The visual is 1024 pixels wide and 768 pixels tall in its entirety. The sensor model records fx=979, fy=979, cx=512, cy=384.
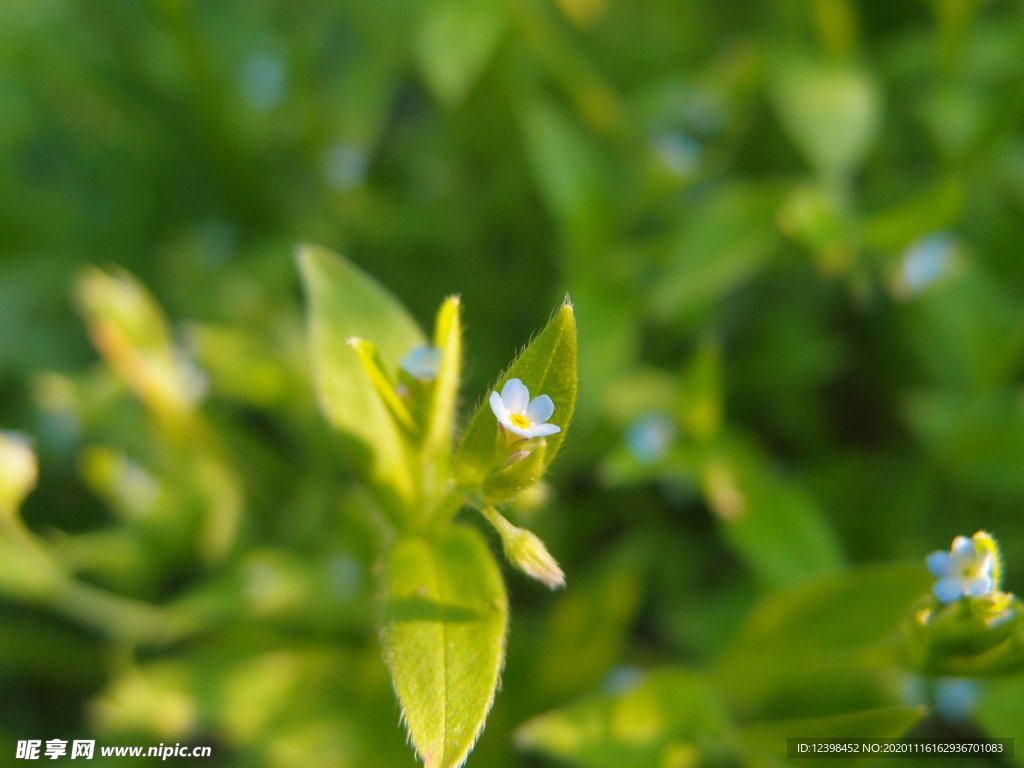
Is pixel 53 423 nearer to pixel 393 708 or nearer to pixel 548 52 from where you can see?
pixel 393 708

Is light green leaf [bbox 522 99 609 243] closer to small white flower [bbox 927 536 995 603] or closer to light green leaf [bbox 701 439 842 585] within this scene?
light green leaf [bbox 701 439 842 585]

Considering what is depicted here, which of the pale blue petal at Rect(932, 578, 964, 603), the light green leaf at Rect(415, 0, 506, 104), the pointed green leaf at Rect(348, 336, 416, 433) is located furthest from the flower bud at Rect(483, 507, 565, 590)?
the light green leaf at Rect(415, 0, 506, 104)

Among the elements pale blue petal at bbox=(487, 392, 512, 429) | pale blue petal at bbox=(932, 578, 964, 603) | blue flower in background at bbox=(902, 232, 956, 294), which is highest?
blue flower in background at bbox=(902, 232, 956, 294)

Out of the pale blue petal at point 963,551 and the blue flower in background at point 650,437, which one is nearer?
the pale blue petal at point 963,551

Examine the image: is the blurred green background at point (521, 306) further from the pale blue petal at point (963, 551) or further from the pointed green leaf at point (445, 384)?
the pale blue petal at point (963, 551)

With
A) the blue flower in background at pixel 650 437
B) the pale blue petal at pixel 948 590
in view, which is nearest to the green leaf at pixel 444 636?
the pale blue petal at pixel 948 590

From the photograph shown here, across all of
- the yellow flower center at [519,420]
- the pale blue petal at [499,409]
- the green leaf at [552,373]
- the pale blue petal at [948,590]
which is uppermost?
the green leaf at [552,373]

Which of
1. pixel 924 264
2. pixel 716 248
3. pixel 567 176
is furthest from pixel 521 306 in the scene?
pixel 924 264

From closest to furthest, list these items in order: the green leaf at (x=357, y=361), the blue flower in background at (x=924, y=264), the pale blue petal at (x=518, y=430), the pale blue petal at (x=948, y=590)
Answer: the pale blue petal at (x=518, y=430), the pale blue petal at (x=948, y=590), the green leaf at (x=357, y=361), the blue flower in background at (x=924, y=264)
